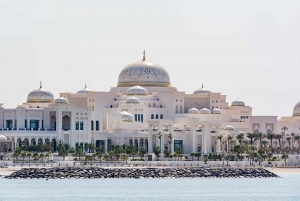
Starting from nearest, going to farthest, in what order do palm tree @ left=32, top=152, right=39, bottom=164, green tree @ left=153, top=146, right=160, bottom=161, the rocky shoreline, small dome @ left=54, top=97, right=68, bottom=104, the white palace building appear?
1. the rocky shoreline
2. palm tree @ left=32, top=152, right=39, bottom=164
3. green tree @ left=153, top=146, right=160, bottom=161
4. the white palace building
5. small dome @ left=54, top=97, right=68, bottom=104

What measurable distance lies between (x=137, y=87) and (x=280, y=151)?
2342 cm

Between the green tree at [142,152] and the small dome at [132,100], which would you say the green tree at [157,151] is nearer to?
the green tree at [142,152]

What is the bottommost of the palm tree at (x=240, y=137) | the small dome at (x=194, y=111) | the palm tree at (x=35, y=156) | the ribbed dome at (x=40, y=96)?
the palm tree at (x=35, y=156)

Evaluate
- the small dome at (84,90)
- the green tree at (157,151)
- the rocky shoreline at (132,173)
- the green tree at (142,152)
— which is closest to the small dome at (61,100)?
the small dome at (84,90)

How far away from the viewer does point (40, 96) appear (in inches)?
6718

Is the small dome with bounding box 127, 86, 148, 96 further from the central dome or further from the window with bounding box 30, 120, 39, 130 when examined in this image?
the window with bounding box 30, 120, 39, 130

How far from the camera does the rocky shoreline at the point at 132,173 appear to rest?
433 feet

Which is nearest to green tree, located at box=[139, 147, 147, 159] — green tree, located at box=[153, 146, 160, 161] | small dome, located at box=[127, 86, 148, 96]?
green tree, located at box=[153, 146, 160, 161]

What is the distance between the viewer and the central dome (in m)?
175

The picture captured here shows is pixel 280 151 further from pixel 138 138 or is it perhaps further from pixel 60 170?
pixel 60 170

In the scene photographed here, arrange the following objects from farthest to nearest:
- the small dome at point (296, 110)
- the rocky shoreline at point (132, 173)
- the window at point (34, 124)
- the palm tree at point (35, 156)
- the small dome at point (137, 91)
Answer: the small dome at point (296, 110) → the small dome at point (137, 91) → the window at point (34, 124) → the palm tree at point (35, 156) → the rocky shoreline at point (132, 173)

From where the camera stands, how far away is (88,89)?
7190 inches

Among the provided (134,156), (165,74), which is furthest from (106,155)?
(165,74)
